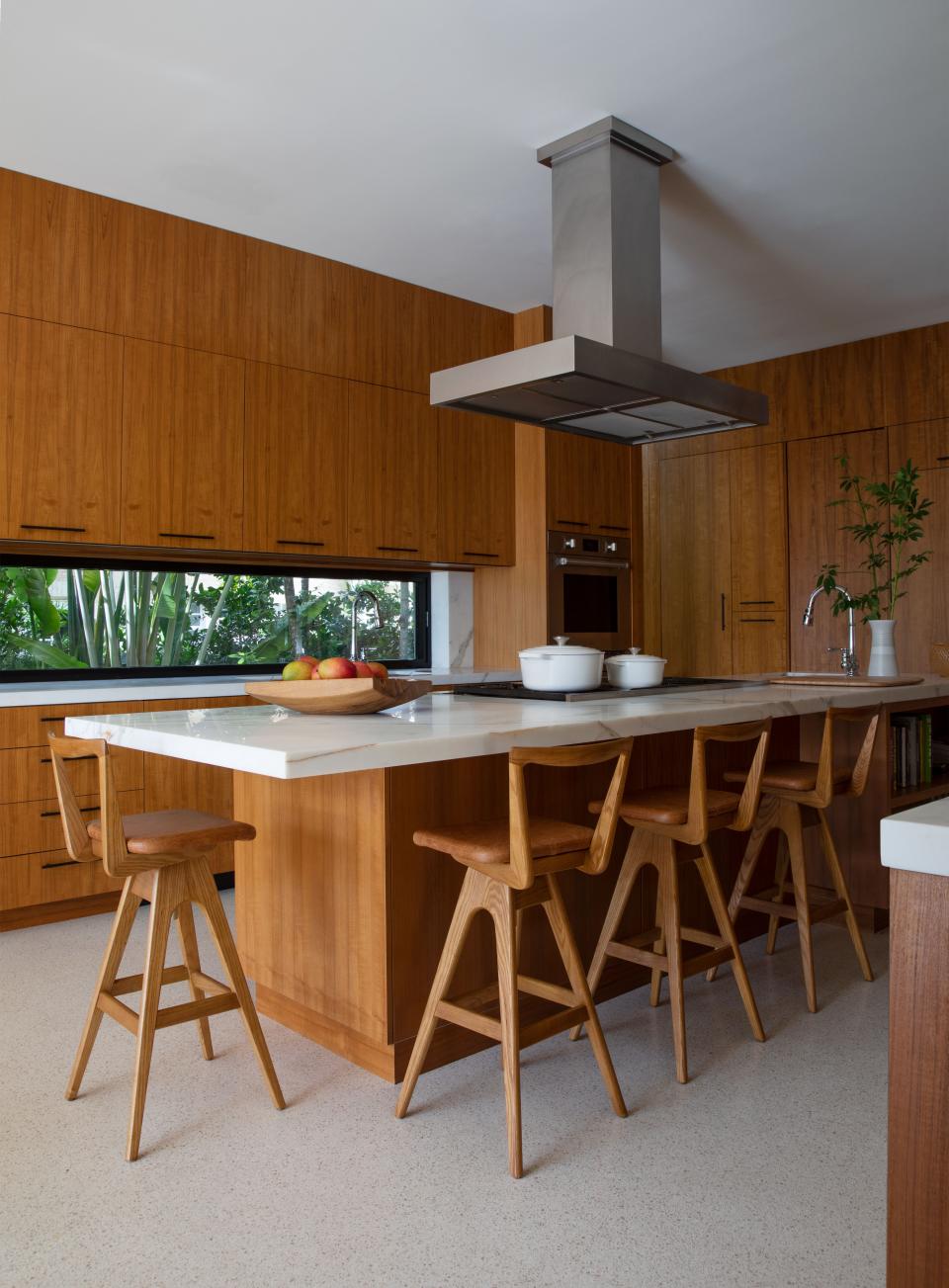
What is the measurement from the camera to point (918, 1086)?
3.35 ft

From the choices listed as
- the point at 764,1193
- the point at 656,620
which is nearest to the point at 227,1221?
the point at 764,1193

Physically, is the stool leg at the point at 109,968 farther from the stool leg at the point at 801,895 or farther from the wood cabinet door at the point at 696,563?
the wood cabinet door at the point at 696,563

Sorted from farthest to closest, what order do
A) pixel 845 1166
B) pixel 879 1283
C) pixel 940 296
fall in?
pixel 940 296, pixel 845 1166, pixel 879 1283

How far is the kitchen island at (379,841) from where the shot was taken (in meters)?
2.04

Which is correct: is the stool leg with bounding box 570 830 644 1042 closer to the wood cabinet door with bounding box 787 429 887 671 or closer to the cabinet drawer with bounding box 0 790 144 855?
the cabinet drawer with bounding box 0 790 144 855

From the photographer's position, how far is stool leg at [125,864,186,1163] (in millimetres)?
1903

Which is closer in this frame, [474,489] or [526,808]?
[526,808]

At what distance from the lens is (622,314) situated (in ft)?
10.4

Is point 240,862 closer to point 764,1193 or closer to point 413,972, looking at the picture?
point 413,972

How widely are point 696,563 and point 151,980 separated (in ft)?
16.0

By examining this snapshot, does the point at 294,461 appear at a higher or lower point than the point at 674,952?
higher

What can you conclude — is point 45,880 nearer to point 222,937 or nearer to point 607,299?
point 222,937

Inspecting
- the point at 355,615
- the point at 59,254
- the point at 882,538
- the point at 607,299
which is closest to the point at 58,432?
the point at 59,254

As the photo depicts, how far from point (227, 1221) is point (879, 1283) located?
1.08 metres
